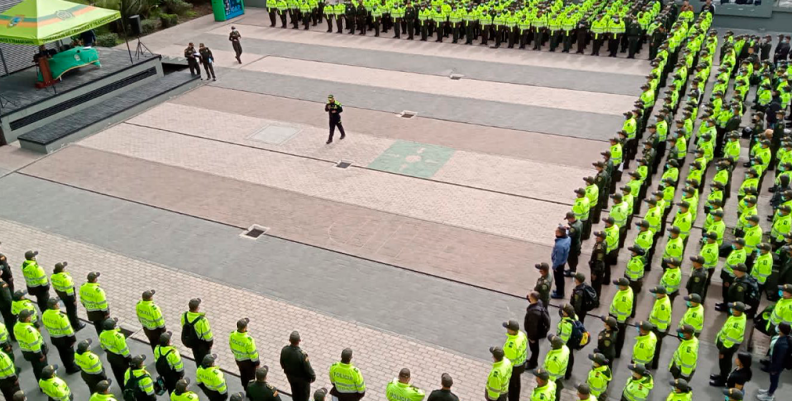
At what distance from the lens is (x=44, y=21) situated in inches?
770

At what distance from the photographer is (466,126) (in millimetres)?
19328

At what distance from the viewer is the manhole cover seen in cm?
1882

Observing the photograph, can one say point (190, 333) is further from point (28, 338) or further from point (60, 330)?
point (28, 338)

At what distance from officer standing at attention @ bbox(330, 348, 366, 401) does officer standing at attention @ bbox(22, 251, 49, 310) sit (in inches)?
233

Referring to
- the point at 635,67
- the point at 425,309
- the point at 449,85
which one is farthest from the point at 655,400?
the point at 635,67

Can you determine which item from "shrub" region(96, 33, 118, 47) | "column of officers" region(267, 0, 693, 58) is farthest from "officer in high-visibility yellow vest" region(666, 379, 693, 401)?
"shrub" region(96, 33, 118, 47)

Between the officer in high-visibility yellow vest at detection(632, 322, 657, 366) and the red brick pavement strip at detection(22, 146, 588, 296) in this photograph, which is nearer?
the officer in high-visibility yellow vest at detection(632, 322, 657, 366)

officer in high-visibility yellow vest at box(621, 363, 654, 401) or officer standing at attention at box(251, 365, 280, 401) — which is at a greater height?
officer standing at attention at box(251, 365, 280, 401)

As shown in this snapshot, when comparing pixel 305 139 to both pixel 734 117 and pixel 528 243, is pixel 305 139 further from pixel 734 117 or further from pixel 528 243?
pixel 734 117

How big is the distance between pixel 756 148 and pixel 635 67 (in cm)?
962

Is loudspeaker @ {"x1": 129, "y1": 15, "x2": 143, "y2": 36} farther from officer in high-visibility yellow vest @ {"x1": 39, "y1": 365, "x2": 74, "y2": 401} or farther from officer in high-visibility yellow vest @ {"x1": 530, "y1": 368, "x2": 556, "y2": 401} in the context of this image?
officer in high-visibility yellow vest @ {"x1": 530, "y1": 368, "x2": 556, "y2": 401}

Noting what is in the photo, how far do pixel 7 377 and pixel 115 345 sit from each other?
146 centimetres

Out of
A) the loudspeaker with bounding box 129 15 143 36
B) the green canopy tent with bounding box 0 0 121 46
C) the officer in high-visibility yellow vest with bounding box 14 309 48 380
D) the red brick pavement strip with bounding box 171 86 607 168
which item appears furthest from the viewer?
the loudspeaker with bounding box 129 15 143 36

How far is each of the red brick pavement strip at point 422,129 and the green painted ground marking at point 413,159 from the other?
1.45 feet
